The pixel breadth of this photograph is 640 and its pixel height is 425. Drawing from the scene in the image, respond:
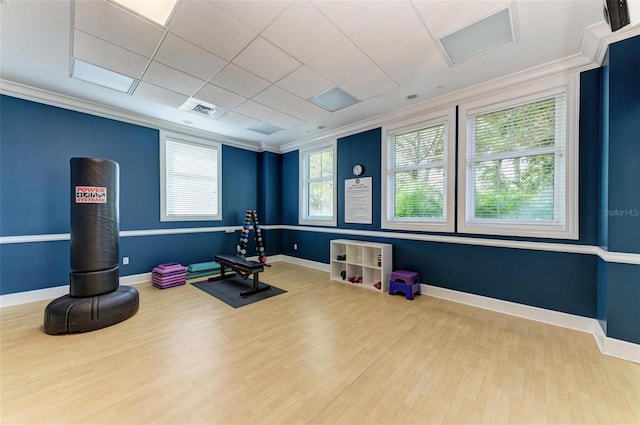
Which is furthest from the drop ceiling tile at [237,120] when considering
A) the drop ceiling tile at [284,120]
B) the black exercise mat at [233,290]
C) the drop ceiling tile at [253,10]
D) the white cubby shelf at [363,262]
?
the black exercise mat at [233,290]

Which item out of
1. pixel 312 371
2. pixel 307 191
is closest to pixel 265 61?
pixel 312 371

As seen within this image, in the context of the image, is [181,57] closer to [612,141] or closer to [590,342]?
[612,141]

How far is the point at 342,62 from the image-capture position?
2725 mm

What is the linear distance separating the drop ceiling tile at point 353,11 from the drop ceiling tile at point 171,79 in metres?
1.91

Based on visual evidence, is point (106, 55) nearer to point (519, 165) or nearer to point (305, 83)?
point (305, 83)

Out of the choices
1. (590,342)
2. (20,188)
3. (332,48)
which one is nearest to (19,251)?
(20,188)

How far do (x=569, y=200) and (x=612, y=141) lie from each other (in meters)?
0.71

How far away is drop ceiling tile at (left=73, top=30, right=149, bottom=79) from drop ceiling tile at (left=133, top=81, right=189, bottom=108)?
1.08 feet

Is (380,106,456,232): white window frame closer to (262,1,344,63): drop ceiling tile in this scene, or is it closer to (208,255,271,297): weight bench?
(262,1,344,63): drop ceiling tile

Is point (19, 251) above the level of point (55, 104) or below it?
below

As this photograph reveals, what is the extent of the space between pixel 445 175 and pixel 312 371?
3.16m

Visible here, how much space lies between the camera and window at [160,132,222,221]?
4754mm

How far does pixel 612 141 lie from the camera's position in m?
2.25

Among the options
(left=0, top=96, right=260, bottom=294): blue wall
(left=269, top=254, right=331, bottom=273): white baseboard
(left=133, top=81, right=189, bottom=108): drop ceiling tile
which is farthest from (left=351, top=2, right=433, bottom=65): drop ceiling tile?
(left=0, top=96, right=260, bottom=294): blue wall
